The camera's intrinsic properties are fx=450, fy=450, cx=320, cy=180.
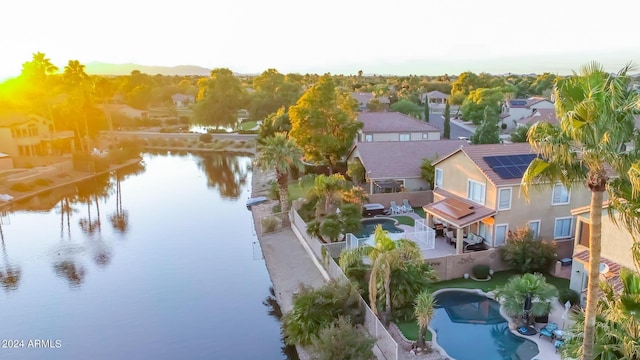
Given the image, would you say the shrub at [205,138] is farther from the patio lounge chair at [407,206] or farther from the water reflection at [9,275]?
the patio lounge chair at [407,206]

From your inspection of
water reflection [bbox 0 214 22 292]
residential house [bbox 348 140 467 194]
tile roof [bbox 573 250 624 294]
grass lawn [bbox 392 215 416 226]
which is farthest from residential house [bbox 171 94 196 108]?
tile roof [bbox 573 250 624 294]

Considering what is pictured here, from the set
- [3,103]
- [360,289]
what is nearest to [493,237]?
[360,289]

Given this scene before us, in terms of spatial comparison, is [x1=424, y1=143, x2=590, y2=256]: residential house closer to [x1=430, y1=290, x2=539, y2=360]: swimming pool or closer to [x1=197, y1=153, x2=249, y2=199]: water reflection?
[x1=430, y1=290, x2=539, y2=360]: swimming pool

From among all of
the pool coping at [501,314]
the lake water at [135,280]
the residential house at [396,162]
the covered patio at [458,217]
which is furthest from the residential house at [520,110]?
the pool coping at [501,314]

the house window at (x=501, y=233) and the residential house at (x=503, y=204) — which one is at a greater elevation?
the residential house at (x=503, y=204)

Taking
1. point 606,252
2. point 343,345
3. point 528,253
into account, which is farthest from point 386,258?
point 528,253

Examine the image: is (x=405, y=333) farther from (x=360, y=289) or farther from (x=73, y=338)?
(x=73, y=338)

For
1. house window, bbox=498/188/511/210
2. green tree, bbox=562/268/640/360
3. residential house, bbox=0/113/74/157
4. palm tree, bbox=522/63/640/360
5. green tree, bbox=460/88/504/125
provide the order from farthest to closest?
green tree, bbox=460/88/504/125 → residential house, bbox=0/113/74/157 → house window, bbox=498/188/511/210 → green tree, bbox=562/268/640/360 → palm tree, bbox=522/63/640/360
